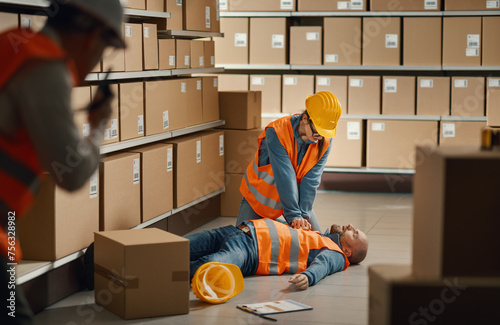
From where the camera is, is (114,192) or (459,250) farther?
(114,192)

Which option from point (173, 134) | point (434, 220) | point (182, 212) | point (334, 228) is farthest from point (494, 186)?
point (182, 212)

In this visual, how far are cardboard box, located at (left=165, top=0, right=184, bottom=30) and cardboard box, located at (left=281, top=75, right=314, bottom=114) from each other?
230cm

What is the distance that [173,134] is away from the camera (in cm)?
530

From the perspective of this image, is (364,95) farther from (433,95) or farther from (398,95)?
(433,95)

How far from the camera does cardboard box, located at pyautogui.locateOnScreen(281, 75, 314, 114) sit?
7633mm

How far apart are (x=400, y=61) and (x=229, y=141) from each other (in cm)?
229

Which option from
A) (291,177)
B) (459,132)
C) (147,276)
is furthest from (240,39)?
(147,276)

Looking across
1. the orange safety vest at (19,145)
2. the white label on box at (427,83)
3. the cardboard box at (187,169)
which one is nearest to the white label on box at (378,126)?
the white label on box at (427,83)

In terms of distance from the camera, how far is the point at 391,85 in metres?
7.49

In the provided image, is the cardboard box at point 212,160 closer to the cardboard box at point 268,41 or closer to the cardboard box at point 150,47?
the cardboard box at point 150,47

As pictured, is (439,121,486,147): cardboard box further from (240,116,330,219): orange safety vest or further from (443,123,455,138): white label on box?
(240,116,330,219): orange safety vest

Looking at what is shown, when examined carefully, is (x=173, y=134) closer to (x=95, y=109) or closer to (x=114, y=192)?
(x=114, y=192)

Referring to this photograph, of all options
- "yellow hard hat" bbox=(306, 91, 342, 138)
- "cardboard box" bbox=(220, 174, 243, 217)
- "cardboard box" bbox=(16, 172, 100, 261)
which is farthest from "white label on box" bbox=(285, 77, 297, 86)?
"cardboard box" bbox=(16, 172, 100, 261)

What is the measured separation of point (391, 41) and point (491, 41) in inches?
38.8
